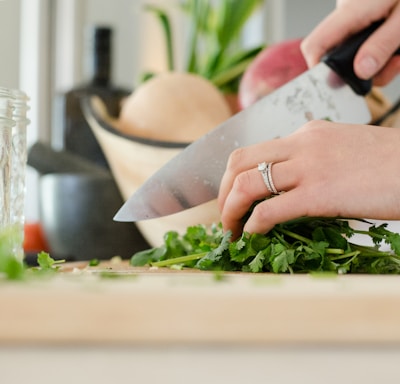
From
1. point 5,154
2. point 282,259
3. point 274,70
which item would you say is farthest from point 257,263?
point 274,70

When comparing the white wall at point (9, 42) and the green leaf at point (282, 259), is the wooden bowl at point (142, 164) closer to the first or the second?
the green leaf at point (282, 259)

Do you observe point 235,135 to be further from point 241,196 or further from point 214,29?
point 214,29

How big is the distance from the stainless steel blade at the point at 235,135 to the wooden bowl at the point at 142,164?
22 cm

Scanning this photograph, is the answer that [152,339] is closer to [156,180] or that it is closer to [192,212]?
[156,180]

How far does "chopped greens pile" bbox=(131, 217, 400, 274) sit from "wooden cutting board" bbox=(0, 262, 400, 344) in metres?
0.30

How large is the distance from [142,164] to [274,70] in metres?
0.28

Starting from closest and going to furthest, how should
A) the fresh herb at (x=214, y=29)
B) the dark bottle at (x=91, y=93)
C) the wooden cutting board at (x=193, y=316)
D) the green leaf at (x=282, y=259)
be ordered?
the wooden cutting board at (x=193, y=316) → the green leaf at (x=282, y=259) → the dark bottle at (x=91, y=93) → the fresh herb at (x=214, y=29)

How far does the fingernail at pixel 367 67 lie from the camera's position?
1033 mm

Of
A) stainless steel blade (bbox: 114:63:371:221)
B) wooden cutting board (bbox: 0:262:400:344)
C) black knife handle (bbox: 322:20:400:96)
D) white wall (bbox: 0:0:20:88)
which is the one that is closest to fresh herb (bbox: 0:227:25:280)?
wooden cutting board (bbox: 0:262:400:344)

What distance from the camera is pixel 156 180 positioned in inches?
35.6

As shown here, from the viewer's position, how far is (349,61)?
1037mm

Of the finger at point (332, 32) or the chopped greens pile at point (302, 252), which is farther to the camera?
the finger at point (332, 32)

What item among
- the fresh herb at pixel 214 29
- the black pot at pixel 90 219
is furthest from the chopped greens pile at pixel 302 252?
the fresh herb at pixel 214 29

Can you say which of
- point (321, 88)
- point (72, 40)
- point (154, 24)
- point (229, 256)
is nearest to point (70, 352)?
point (229, 256)
